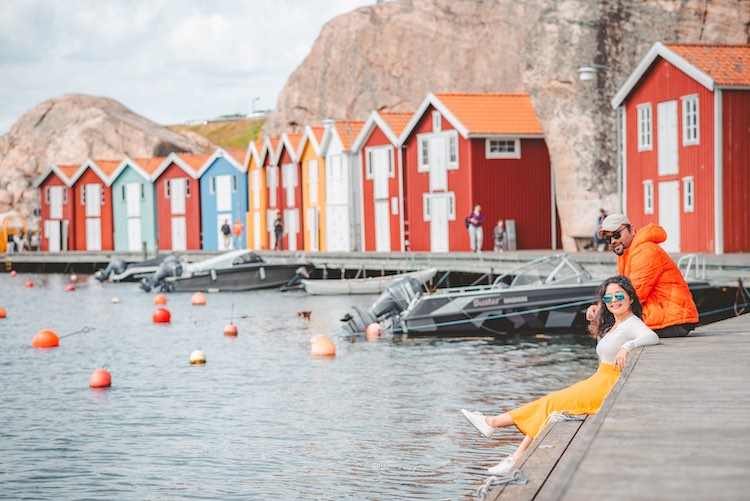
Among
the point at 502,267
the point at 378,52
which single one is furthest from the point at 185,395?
the point at 378,52

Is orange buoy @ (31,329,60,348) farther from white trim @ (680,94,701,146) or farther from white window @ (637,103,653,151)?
white window @ (637,103,653,151)

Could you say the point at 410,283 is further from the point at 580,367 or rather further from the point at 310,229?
the point at 310,229

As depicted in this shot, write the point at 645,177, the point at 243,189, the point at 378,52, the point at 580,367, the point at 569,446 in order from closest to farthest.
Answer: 1. the point at 569,446
2. the point at 580,367
3. the point at 645,177
4. the point at 243,189
5. the point at 378,52

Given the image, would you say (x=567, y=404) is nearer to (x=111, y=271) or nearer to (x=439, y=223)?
(x=439, y=223)

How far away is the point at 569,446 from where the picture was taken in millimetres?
9641

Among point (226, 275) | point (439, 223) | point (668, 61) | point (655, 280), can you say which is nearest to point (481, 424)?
point (655, 280)

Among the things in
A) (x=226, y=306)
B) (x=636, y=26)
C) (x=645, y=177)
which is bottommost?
(x=226, y=306)

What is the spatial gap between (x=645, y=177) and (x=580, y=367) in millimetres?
19881

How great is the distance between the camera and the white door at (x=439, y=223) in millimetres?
53844

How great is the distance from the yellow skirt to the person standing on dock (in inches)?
1529

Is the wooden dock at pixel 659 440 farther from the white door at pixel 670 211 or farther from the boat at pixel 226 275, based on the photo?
the boat at pixel 226 275

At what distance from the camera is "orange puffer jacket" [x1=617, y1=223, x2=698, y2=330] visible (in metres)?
12.0

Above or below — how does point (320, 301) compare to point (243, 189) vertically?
below

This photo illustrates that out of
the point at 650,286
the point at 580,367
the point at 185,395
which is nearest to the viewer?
the point at 650,286
